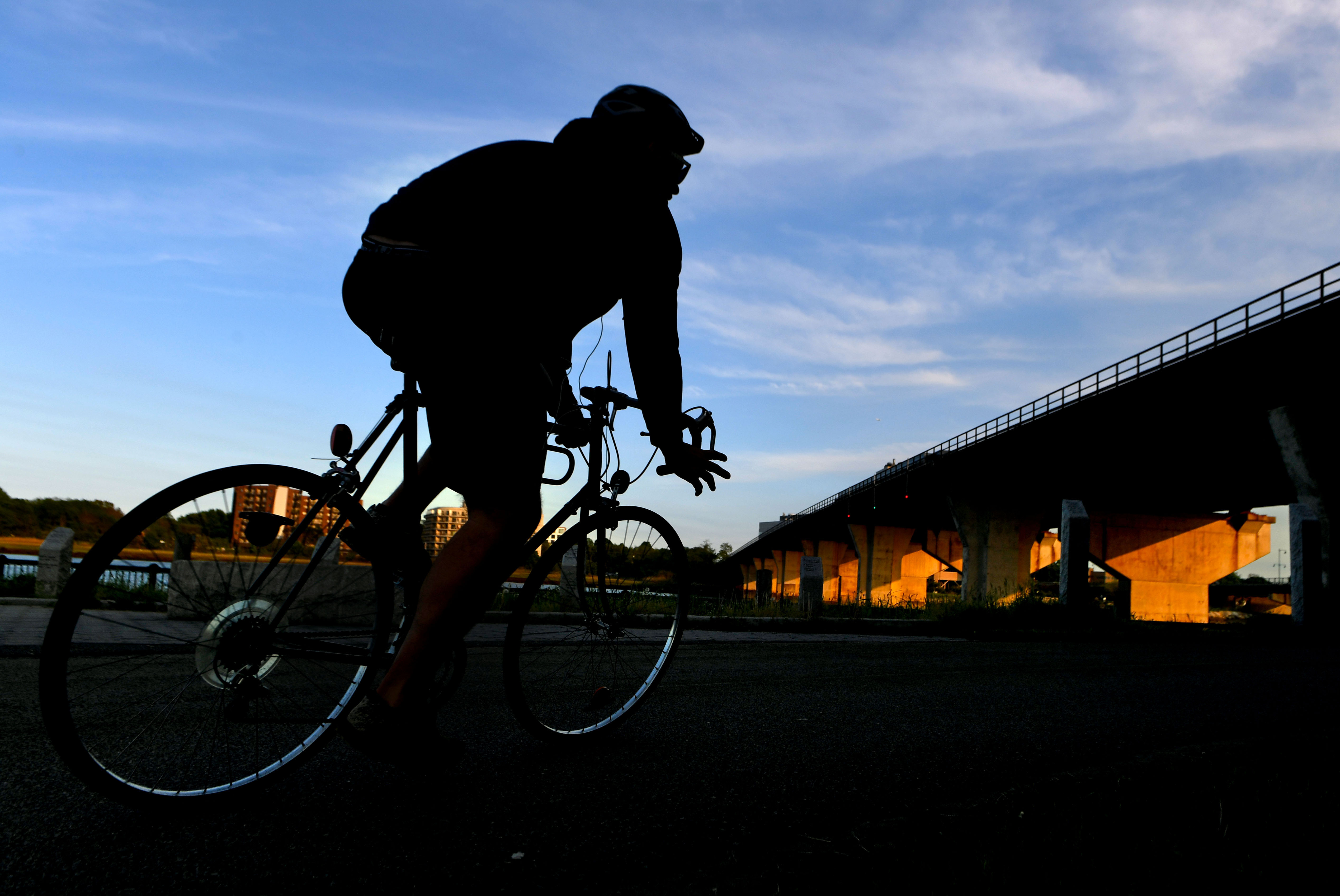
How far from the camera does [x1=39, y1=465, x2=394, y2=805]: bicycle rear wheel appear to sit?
5.85 ft

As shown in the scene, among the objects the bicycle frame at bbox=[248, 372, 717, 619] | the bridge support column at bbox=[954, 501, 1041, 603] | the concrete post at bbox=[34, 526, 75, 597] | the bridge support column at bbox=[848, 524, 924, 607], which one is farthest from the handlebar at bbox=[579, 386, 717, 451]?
the bridge support column at bbox=[848, 524, 924, 607]

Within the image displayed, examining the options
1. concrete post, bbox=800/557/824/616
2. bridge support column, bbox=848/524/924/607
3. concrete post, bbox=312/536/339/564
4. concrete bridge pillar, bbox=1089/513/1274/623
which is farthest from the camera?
bridge support column, bbox=848/524/924/607

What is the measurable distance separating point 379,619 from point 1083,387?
2981cm

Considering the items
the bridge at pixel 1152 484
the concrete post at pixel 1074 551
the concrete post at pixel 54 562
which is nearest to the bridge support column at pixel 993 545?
the bridge at pixel 1152 484

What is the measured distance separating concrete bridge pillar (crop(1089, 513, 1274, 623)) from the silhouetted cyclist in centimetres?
3663

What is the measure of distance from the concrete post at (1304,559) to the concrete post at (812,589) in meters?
11.1

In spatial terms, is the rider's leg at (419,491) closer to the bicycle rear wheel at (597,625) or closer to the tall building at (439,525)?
the tall building at (439,525)

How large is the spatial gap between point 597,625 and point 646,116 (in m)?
1.92

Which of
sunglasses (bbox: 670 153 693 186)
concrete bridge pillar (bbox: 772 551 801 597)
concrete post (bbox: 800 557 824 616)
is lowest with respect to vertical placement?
concrete bridge pillar (bbox: 772 551 801 597)

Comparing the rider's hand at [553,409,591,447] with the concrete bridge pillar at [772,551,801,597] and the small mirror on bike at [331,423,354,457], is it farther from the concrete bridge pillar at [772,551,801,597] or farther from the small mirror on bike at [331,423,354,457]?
the concrete bridge pillar at [772,551,801,597]

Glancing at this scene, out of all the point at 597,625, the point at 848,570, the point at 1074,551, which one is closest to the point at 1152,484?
the point at 1074,551

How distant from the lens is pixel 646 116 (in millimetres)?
2467

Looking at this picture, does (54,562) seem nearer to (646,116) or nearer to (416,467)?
(416,467)

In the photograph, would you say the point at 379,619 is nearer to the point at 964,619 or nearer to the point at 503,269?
the point at 503,269
